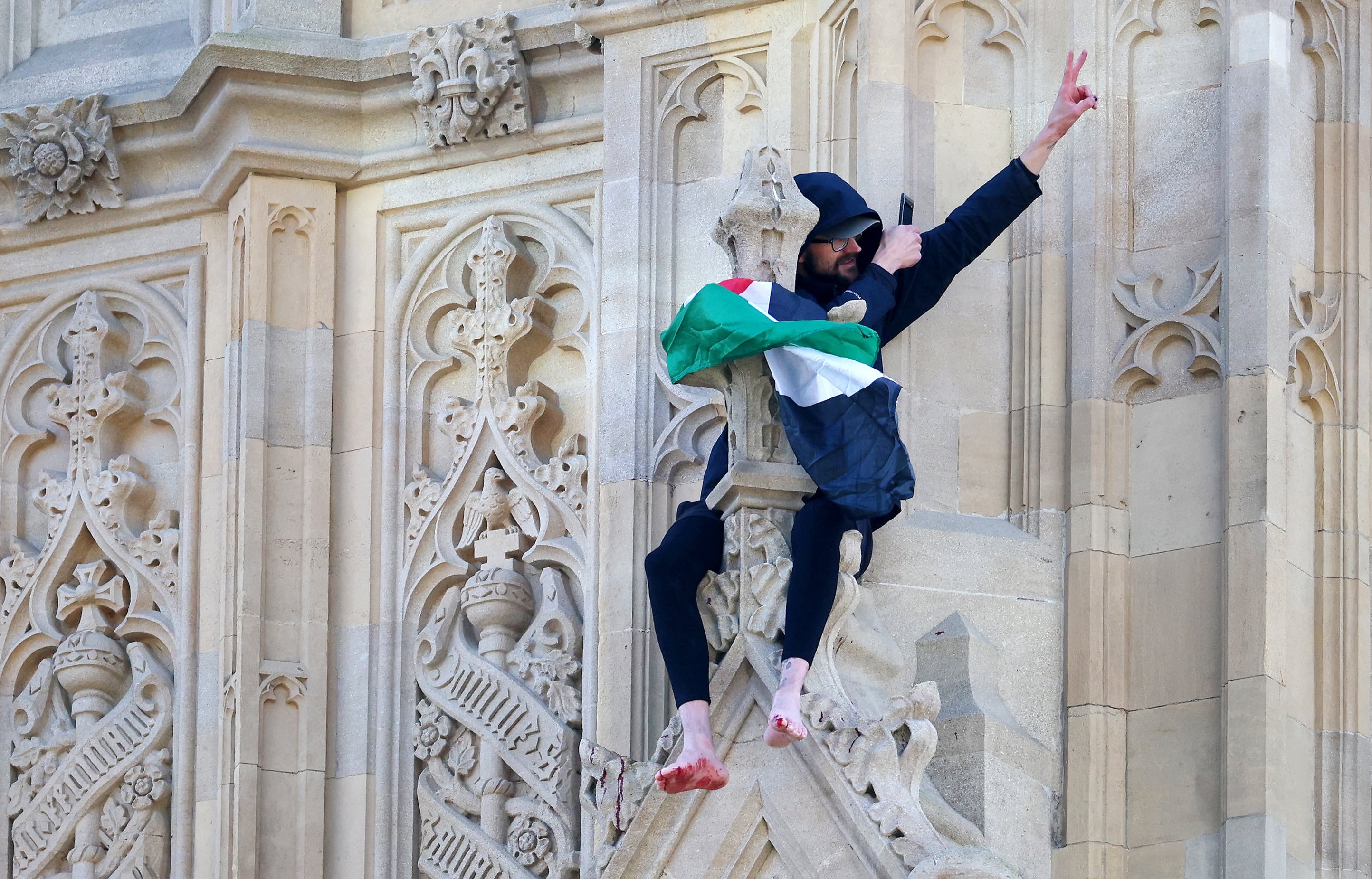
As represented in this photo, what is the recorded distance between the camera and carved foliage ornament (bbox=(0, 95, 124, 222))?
13.4 meters

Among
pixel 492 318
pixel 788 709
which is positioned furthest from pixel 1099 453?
pixel 492 318

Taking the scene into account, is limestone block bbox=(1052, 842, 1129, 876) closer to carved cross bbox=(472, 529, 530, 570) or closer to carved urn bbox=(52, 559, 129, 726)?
carved cross bbox=(472, 529, 530, 570)

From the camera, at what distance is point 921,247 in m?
11.0

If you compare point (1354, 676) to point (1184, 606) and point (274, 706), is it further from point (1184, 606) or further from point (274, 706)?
point (274, 706)

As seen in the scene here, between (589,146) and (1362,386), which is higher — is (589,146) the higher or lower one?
the higher one

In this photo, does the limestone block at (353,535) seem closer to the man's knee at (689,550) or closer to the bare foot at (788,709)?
the man's knee at (689,550)

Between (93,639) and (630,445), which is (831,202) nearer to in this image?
(630,445)

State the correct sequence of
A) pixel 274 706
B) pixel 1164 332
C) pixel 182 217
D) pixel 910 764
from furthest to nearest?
1. pixel 182 217
2. pixel 274 706
3. pixel 1164 332
4. pixel 910 764

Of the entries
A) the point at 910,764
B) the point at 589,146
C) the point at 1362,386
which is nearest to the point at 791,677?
the point at 910,764

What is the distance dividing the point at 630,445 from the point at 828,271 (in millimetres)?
1037

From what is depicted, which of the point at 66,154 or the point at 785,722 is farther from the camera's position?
the point at 66,154

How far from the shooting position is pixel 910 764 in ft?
33.6

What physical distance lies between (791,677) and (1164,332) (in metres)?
1.64

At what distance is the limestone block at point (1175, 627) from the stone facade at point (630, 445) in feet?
0.04
